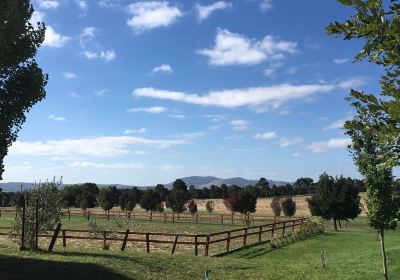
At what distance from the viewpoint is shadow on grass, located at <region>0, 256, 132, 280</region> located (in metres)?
14.1

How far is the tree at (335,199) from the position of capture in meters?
45.5

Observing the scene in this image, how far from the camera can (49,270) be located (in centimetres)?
1495

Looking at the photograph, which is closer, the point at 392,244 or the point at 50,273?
the point at 50,273

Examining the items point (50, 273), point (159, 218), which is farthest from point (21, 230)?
point (159, 218)

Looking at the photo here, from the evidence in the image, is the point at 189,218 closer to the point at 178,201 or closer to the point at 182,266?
the point at 178,201

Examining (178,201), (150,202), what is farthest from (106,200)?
(178,201)

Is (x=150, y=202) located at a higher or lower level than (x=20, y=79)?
lower

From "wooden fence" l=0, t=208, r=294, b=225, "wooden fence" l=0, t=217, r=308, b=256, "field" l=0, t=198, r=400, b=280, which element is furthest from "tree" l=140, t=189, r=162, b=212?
"field" l=0, t=198, r=400, b=280

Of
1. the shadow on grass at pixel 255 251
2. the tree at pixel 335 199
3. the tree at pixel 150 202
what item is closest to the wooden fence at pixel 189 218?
the tree at pixel 335 199

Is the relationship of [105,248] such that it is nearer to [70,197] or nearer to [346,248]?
[346,248]

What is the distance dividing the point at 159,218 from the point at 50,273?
172 feet

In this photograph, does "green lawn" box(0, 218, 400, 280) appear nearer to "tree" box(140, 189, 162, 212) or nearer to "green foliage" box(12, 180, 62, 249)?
"green foliage" box(12, 180, 62, 249)

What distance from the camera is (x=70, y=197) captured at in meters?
107

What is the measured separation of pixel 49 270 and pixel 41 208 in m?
8.51
